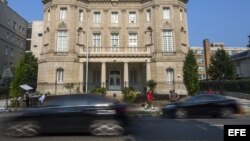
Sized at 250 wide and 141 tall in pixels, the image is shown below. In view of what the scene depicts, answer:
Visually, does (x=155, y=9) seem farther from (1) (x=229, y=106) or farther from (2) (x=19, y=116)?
(2) (x=19, y=116)

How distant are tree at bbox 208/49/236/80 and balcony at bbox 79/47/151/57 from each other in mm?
18499

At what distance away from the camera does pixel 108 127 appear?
1107 cm

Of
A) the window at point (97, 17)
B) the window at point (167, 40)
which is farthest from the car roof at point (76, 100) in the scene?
the window at point (97, 17)

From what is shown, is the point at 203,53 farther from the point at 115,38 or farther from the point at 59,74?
the point at 59,74

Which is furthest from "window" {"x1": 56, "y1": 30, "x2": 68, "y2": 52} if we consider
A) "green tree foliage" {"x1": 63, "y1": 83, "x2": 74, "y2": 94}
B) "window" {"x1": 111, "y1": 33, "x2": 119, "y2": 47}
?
"window" {"x1": 111, "y1": 33, "x2": 119, "y2": 47}

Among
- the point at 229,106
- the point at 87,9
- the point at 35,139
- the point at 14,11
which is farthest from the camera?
the point at 14,11

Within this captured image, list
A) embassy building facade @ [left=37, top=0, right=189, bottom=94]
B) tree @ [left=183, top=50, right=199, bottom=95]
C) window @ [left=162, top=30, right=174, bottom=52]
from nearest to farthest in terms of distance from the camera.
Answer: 1. tree @ [left=183, top=50, right=199, bottom=95]
2. embassy building facade @ [left=37, top=0, right=189, bottom=94]
3. window @ [left=162, top=30, right=174, bottom=52]

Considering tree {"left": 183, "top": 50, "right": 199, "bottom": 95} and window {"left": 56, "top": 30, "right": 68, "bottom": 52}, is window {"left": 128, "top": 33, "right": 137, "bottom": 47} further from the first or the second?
tree {"left": 183, "top": 50, "right": 199, "bottom": 95}

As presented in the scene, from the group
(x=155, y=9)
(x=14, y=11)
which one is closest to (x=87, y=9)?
(x=155, y=9)

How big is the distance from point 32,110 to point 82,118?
193 centimetres

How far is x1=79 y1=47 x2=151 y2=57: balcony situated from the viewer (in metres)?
43.2

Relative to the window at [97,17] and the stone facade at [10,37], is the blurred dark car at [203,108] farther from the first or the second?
the stone facade at [10,37]

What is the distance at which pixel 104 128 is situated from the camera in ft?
36.3

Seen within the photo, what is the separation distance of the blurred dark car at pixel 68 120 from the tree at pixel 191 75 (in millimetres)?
28160
